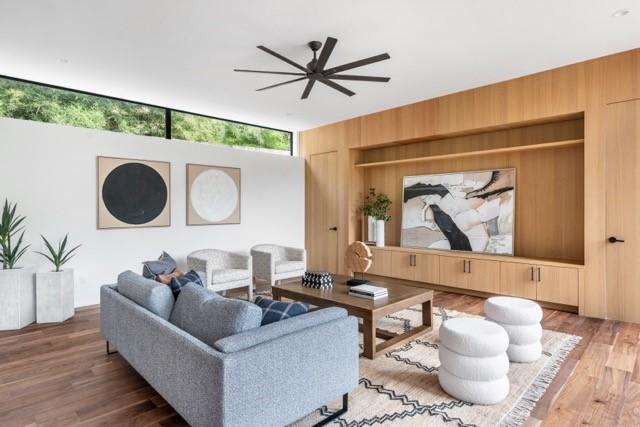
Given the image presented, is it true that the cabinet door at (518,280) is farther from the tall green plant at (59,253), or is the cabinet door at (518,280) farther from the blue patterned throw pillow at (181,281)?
the tall green plant at (59,253)

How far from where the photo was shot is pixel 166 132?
5.53 m

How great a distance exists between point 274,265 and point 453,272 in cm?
260

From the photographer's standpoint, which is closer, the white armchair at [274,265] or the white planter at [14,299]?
Result: the white planter at [14,299]

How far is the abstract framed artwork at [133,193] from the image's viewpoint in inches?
183

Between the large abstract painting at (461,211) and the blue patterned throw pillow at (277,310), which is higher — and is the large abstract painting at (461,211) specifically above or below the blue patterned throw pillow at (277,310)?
above

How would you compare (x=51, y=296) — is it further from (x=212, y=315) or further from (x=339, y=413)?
(x=339, y=413)

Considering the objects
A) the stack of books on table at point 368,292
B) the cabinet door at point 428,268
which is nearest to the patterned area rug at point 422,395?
the stack of books on table at point 368,292

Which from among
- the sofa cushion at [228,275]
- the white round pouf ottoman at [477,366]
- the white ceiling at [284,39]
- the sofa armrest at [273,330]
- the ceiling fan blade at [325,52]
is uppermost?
the white ceiling at [284,39]

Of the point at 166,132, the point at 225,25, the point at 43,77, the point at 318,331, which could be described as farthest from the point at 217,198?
the point at 318,331

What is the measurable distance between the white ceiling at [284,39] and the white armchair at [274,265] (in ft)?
7.82

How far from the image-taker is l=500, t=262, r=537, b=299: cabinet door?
4.34 meters

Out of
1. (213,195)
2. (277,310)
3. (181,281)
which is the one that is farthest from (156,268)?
(213,195)

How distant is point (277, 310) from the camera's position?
2.04 metres

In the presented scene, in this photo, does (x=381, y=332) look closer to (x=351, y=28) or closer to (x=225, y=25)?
(x=351, y=28)
